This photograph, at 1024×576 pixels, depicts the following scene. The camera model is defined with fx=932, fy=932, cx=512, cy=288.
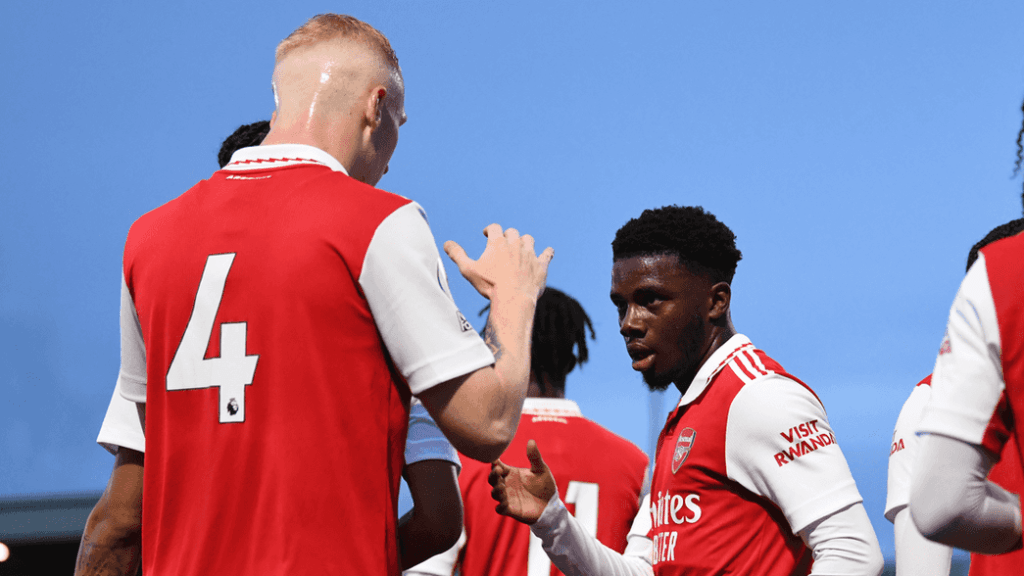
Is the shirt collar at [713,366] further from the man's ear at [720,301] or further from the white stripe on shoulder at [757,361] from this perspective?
the man's ear at [720,301]

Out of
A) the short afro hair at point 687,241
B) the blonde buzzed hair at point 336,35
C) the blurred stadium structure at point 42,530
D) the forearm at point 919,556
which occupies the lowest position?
the blurred stadium structure at point 42,530

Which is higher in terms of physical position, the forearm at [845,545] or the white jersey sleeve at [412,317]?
the white jersey sleeve at [412,317]

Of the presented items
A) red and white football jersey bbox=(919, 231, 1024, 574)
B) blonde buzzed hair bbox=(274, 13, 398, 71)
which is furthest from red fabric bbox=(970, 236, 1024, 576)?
blonde buzzed hair bbox=(274, 13, 398, 71)

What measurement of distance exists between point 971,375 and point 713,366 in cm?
178

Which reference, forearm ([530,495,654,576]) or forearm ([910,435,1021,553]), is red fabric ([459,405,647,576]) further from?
forearm ([910,435,1021,553])

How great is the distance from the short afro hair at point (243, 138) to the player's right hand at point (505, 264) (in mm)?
1419

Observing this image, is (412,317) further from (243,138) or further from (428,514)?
(243,138)

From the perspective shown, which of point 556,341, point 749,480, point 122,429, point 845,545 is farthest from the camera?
point 556,341

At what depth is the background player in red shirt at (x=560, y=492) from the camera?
4.17m

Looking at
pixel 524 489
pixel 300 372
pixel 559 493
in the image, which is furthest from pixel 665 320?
pixel 300 372

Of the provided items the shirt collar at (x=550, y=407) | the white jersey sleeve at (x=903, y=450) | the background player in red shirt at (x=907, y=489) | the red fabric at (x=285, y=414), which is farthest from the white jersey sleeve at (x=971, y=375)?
the shirt collar at (x=550, y=407)

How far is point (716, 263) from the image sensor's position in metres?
3.75

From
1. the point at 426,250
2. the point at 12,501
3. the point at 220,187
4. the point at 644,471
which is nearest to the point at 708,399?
the point at 644,471

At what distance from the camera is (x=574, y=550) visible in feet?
10.3
